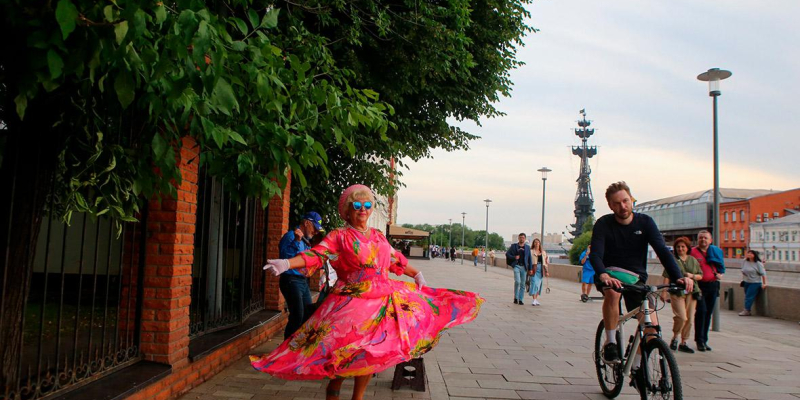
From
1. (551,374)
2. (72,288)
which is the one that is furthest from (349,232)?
(72,288)

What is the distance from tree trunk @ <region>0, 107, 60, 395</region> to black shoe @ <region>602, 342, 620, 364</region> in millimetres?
4365

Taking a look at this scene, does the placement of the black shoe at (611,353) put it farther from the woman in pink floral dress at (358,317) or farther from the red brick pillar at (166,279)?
the red brick pillar at (166,279)

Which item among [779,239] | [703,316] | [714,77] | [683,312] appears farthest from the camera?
[779,239]

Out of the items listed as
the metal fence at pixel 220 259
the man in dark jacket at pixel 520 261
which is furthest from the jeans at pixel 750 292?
the metal fence at pixel 220 259

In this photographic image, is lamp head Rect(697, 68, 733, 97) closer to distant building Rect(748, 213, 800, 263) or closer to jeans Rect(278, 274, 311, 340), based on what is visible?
jeans Rect(278, 274, 311, 340)

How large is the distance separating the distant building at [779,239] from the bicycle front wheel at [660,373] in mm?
88570

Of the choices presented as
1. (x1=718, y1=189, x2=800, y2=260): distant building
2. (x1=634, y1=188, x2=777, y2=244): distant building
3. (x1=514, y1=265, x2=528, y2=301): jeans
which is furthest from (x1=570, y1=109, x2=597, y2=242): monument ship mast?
(x1=514, y1=265, x2=528, y2=301): jeans

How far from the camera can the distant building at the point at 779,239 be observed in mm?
79675

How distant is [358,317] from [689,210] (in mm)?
105854

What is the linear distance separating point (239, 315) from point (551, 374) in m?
3.88

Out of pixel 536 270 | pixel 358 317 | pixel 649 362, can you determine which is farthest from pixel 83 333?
pixel 536 270

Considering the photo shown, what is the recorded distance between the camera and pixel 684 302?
8.03 meters

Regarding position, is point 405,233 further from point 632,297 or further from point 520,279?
point 632,297

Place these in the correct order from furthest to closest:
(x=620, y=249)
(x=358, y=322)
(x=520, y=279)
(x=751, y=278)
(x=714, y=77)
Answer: (x=520, y=279), (x=751, y=278), (x=714, y=77), (x=620, y=249), (x=358, y=322)
